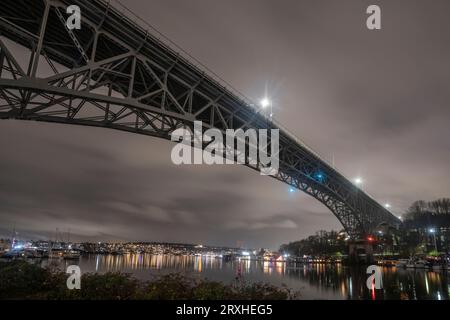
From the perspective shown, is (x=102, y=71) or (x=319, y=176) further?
(x=319, y=176)

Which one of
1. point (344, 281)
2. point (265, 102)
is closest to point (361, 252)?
point (344, 281)

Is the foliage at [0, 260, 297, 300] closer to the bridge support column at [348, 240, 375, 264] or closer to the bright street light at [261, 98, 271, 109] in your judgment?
the bright street light at [261, 98, 271, 109]

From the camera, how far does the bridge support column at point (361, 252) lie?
2655 inches

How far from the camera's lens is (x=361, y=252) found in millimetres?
71750

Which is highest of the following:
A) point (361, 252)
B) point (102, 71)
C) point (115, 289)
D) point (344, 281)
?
point (102, 71)

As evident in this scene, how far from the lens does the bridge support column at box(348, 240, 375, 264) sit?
67.4 metres

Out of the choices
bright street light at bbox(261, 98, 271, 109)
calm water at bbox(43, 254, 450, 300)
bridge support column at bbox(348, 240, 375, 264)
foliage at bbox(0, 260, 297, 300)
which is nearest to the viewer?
foliage at bbox(0, 260, 297, 300)

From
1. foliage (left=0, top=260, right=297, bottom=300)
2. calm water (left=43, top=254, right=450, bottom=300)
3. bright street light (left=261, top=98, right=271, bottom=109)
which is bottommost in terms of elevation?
calm water (left=43, top=254, right=450, bottom=300)

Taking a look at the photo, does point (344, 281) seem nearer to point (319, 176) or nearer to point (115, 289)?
point (319, 176)

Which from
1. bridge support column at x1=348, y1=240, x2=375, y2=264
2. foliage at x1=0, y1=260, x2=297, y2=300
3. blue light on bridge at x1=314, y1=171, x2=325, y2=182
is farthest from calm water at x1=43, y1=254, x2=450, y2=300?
blue light on bridge at x1=314, y1=171, x2=325, y2=182

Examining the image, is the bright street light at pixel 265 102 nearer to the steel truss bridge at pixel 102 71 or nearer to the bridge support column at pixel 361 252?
the steel truss bridge at pixel 102 71

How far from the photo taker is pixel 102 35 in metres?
16.7

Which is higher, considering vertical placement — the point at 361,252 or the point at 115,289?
the point at 115,289
